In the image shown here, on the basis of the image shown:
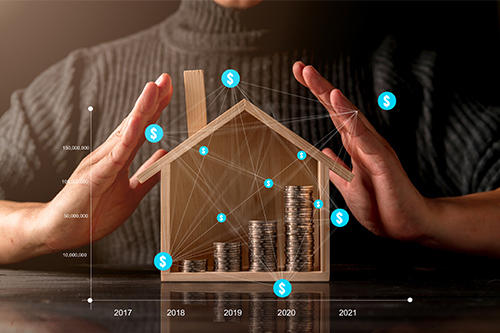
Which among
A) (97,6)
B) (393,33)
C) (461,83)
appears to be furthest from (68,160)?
(461,83)

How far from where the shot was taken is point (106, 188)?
1.73 metres

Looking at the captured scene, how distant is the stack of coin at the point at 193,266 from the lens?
1551mm

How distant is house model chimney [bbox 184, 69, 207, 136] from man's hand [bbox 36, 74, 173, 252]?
0.19 feet

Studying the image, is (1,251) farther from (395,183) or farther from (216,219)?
(395,183)

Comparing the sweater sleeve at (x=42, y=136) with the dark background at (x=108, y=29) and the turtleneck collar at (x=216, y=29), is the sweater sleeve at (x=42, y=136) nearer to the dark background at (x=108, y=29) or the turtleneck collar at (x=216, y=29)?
the dark background at (x=108, y=29)

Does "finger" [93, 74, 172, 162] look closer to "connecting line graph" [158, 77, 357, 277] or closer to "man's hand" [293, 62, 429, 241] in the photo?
"connecting line graph" [158, 77, 357, 277]

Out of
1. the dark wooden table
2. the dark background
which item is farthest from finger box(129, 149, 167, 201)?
the dark background

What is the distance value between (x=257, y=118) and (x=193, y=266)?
0.42m

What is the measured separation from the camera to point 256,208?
171cm

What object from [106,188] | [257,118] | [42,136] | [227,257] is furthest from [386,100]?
[42,136]

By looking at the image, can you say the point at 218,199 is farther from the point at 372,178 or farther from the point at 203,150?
the point at 372,178

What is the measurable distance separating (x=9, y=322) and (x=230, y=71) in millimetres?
1250

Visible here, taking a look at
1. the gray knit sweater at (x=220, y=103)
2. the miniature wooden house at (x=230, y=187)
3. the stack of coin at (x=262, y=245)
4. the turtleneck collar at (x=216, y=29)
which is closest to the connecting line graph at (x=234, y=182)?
the miniature wooden house at (x=230, y=187)

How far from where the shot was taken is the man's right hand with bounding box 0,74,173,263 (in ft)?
5.18
